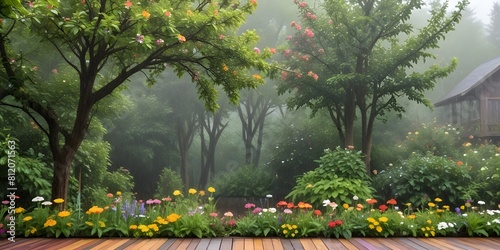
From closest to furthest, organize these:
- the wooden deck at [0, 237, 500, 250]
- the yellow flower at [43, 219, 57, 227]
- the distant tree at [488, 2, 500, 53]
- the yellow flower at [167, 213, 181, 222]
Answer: the wooden deck at [0, 237, 500, 250], the yellow flower at [43, 219, 57, 227], the yellow flower at [167, 213, 181, 222], the distant tree at [488, 2, 500, 53]

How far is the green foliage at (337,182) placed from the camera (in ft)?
24.8

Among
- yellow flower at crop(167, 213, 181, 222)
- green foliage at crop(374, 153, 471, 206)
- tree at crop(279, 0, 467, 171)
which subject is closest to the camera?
yellow flower at crop(167, 213, 181, 222)

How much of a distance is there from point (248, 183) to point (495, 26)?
2856 centimetres

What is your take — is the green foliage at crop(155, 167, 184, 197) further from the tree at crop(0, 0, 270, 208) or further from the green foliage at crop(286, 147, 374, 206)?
the tree at crop(0, 0, 270, 208)

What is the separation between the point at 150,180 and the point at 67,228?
14.3 meters

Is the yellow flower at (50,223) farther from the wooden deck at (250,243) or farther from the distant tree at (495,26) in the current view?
the distant tree at (495,26)

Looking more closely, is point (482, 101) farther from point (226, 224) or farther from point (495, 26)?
point (495, 26)

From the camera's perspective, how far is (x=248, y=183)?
549 inches

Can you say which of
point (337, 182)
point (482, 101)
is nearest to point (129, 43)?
point (337, 182)

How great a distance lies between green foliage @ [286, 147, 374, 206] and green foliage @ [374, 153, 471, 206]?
32.8 inches

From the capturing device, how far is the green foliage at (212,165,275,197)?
44.8 feet

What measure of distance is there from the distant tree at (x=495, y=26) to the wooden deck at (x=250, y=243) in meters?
30.4

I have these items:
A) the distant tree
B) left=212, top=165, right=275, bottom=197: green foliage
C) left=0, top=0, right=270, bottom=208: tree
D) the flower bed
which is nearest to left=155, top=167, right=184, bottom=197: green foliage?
left=212, top=165, right=275, bottom=197: green foliage

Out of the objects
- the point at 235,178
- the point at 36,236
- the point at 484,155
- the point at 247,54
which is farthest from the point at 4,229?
the point at 484,155
